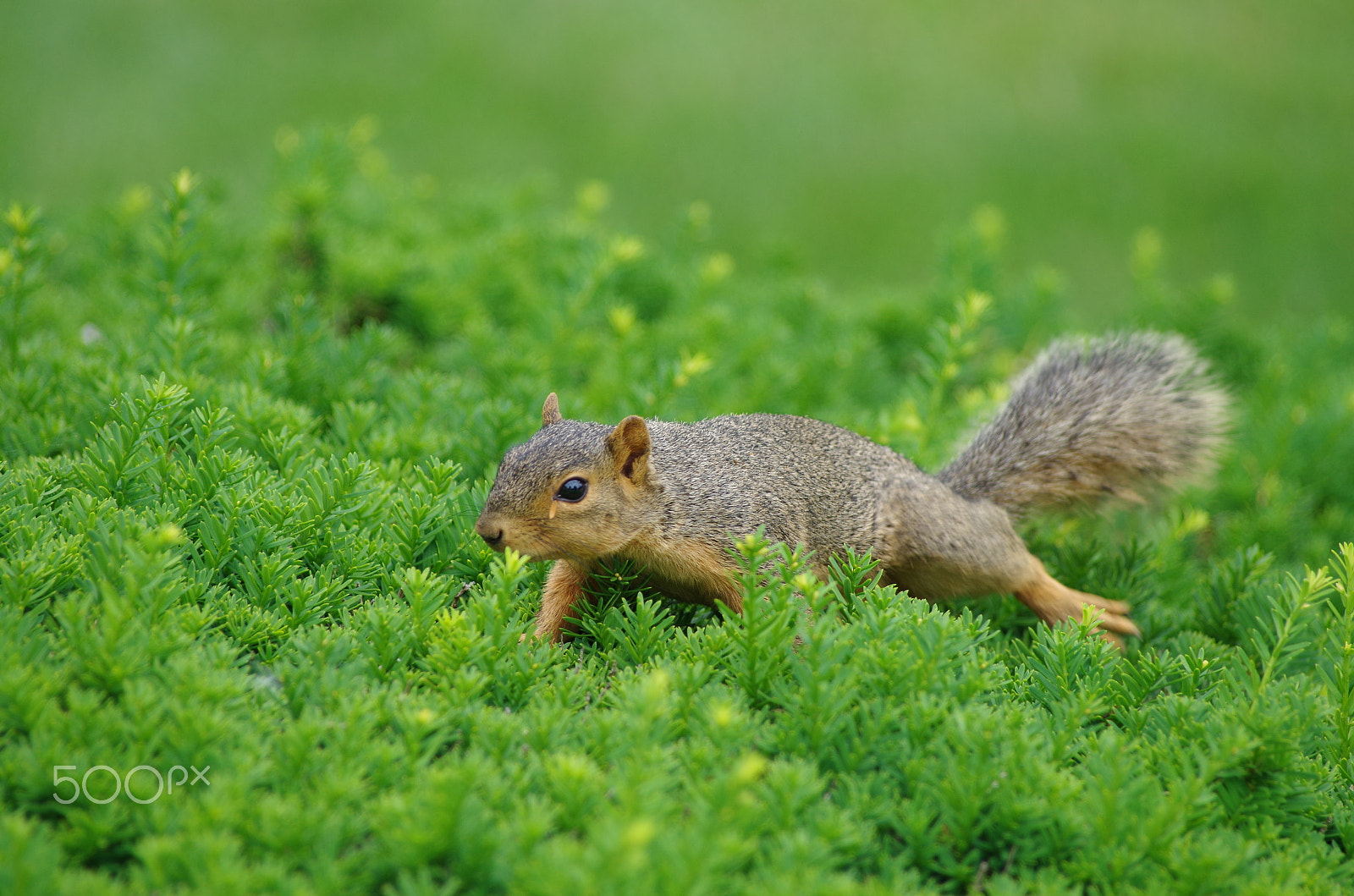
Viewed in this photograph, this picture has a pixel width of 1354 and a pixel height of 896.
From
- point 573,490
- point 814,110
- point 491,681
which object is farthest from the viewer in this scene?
point 814,110

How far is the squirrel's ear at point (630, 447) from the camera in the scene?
7.93 feet

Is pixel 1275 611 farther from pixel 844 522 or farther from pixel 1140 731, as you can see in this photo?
pixel 844 522

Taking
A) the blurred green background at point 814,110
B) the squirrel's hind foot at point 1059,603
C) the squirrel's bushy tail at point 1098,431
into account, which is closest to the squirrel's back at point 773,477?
the squirrel's bushy tail at point 1098,431

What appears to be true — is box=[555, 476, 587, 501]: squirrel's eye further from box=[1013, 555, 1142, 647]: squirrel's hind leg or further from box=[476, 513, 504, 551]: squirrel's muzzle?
box=[1013, 555, 1142, 647]: squirrel's hind leg


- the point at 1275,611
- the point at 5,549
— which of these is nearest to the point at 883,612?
the point at 1275,611

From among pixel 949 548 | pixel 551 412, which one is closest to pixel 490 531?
pixel 551 412

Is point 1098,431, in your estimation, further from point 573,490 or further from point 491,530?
point 491,530

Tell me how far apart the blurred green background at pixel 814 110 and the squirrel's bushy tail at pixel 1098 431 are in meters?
4.61

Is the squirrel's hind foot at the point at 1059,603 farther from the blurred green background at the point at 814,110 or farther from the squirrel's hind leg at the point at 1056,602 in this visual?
the blurred green background at the point at 814,110

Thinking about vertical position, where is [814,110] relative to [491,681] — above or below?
above

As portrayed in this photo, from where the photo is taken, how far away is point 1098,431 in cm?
307

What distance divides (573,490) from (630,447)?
0.54 ft

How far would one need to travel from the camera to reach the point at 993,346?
4809 millimetres

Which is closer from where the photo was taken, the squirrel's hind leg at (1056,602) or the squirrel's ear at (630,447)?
the squirrel's ear at (630,447)
